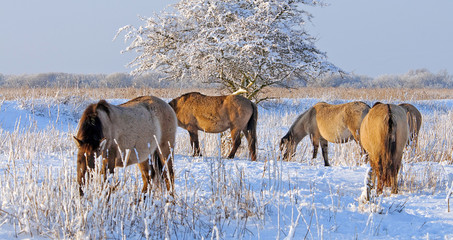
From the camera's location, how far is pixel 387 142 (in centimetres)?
644

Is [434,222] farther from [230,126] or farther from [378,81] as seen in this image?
[378,81]

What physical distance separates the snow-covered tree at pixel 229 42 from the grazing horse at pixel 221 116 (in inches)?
23.0

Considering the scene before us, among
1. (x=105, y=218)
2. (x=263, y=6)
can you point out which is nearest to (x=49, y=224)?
(x=105, y=218)

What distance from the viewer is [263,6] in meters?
11.4

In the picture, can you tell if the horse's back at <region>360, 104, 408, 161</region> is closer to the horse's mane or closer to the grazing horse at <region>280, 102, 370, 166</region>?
the grazing horse at <region>280, 102, 370, 166</region>

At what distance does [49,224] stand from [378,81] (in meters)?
65.4

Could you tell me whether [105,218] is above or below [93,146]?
below

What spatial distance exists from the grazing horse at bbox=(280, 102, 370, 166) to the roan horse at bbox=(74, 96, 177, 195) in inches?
170

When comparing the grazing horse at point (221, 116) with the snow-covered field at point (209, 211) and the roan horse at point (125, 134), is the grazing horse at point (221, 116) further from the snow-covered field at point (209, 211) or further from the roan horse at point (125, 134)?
the roan horse at point (125, 134)

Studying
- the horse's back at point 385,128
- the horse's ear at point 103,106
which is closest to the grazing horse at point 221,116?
the horse's back at point 385,128

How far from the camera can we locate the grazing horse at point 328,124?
1041cm

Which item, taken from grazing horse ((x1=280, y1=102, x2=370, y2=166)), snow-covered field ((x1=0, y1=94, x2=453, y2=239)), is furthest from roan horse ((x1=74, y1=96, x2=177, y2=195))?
grazing horse ((x1=280, y1=102, x2=370, y2=166))

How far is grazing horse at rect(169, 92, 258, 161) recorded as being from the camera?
10.8 m

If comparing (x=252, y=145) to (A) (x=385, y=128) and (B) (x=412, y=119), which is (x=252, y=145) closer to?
(B) (x=412, y=119)
